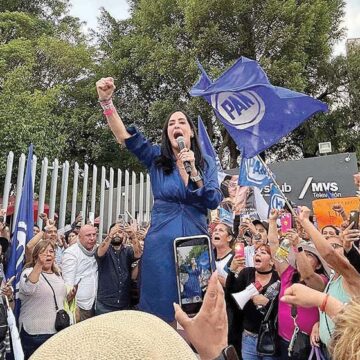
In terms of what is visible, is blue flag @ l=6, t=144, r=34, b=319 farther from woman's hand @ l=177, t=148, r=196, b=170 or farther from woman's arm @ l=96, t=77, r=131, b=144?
woman's hand @ l=177, t=148, r=196, b=170

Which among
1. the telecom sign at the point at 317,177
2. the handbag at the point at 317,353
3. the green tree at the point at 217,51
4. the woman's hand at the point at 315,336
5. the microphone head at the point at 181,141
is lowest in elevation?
the handbag at the point at 317,353

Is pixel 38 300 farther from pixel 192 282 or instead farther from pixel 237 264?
pixel 192 282

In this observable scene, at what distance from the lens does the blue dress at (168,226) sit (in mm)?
2600

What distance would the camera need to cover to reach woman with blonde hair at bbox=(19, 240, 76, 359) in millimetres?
3977

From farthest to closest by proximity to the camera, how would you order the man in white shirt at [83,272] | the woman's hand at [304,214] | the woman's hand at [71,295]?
the man in white shirt at [83,272] < the woman's hand at [71,295] < the woman's hand at [304,214]

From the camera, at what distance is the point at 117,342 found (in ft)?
2.64

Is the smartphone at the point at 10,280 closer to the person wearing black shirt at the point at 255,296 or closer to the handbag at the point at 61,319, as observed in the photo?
the handbag at the point at 61,319

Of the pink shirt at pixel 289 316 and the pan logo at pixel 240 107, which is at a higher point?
the pan logo at pixel 240 107

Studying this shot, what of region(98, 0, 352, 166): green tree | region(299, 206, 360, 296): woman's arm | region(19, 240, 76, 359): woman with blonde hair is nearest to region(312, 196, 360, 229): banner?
region(19, 240, 76, 359): woman with blonde hair

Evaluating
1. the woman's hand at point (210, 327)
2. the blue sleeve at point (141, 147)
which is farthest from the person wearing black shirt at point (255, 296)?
the woman's hand at point (210, 327)

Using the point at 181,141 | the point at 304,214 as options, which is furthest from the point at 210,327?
the point at 304,214

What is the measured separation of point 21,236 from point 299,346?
8.54ft

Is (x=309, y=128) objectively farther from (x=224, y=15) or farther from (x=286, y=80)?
(x=224, y=15)

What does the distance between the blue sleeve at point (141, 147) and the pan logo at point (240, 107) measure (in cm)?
173
